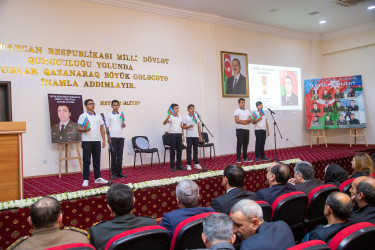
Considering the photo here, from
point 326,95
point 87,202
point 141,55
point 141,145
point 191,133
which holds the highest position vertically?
point 141,55

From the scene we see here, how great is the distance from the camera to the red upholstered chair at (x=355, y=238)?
164cm

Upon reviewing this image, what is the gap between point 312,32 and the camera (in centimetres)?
1078

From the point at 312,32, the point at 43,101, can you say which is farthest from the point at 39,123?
the point at 312,32

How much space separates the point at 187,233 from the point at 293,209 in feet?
3.62

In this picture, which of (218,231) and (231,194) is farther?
(231,194)

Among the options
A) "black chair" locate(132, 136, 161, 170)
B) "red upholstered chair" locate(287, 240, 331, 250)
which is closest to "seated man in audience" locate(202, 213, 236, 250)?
"red upholstered chair" locate(287, 240, 331, 250)

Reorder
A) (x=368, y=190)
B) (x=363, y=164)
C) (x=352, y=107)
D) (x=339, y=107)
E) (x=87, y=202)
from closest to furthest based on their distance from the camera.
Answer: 1. (x=368, y=190)
2. (x=87, y=202)
3. (x=363, y=164)
4. (x=352, y=107)
5. (x=339, y=107)

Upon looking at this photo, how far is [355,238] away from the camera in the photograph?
164cm

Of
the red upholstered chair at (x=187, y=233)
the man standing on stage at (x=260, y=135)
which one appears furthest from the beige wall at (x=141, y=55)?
the red upholstered chair at (x=187, y=233)

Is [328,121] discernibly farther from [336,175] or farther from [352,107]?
[336,175]

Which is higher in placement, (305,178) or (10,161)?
(10,161)

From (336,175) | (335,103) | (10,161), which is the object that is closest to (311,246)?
(336,175)

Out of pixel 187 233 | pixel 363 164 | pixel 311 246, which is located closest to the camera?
pixel 311 246

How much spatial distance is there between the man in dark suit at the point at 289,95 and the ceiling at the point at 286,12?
172 cm
